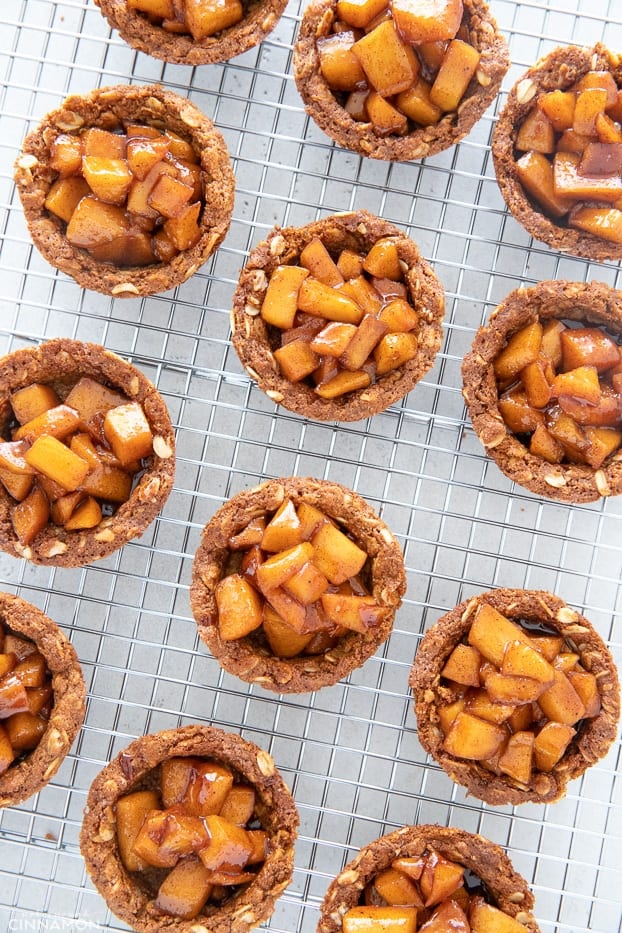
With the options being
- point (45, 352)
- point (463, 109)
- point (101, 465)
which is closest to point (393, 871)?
point (101, 465)

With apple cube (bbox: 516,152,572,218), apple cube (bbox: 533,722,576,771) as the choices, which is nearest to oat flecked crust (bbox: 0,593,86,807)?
apple cube (bbox: 533,722,576,771)

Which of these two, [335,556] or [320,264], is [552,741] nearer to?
[335,556]

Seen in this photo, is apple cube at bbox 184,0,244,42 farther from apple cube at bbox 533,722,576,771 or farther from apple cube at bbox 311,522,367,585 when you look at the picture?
apple cube at bbox 533,722,576,771

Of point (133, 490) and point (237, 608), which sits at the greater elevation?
point (133, 490)

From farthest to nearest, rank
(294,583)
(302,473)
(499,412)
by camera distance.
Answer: (302,473) < (499,412) < (294,583)

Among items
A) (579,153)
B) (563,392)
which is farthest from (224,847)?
(579,153)

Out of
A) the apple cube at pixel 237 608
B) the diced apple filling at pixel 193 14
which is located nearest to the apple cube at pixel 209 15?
the diced apple filling at pixel 193 14
